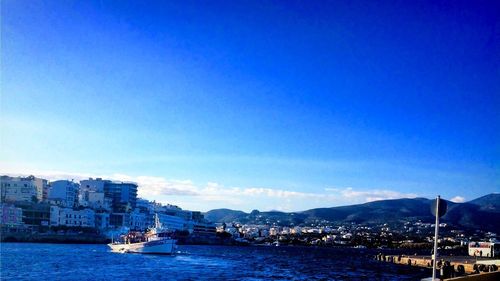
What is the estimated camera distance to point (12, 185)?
486 feet

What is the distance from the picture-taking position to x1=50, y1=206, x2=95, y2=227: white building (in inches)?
5620

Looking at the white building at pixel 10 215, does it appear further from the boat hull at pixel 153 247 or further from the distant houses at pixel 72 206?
the boat hull at pixel 153 247

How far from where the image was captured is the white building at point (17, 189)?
475 feet

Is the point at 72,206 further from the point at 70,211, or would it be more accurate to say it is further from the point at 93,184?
the point at 93,184

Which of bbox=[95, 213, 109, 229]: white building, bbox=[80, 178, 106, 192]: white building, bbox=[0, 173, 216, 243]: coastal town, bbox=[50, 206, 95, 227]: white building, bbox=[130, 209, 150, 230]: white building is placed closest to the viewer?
bbox=[0, 173, 216, 243]: coastal town

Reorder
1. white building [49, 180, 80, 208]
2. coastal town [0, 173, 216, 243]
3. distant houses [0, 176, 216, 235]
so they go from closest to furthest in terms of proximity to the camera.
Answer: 1. coastal town [0, 173, 216, 243]
2. distant houses [0, 176, 216, 235]
3. white building [49, 180, 80, 208]

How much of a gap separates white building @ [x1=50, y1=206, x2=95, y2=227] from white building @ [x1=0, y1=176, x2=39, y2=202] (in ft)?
32.1

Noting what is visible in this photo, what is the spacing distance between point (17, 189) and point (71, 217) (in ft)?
58.0

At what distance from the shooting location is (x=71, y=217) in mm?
149125

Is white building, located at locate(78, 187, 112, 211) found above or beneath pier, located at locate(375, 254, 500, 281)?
above

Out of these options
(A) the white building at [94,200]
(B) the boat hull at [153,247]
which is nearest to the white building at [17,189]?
(A) the white building at [94,200]

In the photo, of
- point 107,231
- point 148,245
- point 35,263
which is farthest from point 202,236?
point 35,263

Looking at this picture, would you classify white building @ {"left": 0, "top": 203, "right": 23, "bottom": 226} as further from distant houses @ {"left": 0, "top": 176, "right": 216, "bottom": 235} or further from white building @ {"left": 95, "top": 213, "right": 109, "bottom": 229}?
white building @ {"left": 95, "top": 213, "right": 109, "bottom": 229}

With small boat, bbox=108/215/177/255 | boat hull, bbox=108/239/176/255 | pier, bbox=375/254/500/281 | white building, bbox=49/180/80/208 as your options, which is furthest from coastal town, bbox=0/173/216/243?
pier, bbox=375/254/500/281
